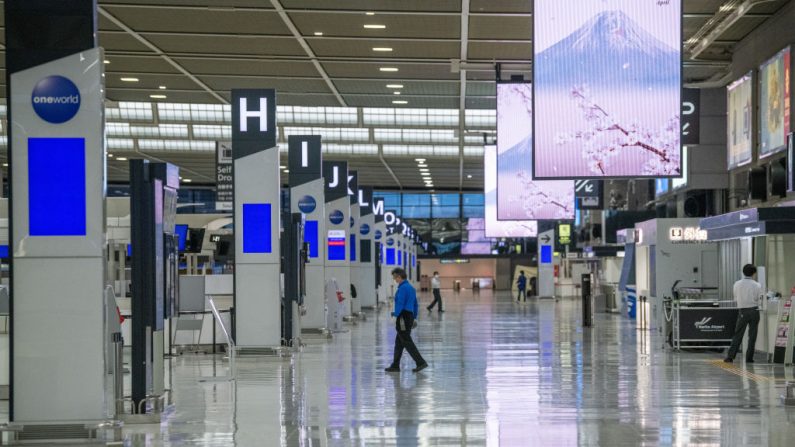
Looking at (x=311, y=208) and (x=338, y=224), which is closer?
(x=311, y=208)

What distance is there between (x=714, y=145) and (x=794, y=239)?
8557 mm

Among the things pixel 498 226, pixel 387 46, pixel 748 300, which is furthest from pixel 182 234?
pixel 748 300

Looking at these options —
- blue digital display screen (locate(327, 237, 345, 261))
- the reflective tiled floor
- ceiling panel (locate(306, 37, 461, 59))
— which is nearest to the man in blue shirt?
the reflective tiled floor

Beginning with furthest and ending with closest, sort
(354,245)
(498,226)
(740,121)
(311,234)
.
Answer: (354,245), (498,226), (311,234), (740,121)

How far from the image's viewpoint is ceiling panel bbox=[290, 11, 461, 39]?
20812 millimetres

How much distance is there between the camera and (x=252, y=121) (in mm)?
20359

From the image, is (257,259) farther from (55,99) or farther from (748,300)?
(55,99)

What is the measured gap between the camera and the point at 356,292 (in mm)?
36812

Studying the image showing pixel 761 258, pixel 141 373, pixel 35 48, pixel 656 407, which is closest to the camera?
pixel 35 48

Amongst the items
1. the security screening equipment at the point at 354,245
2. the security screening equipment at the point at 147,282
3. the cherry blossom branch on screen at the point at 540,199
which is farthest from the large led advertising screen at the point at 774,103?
the security screening equipment at the point at 354,245

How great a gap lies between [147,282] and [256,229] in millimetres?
8382

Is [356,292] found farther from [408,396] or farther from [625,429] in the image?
[625,429]

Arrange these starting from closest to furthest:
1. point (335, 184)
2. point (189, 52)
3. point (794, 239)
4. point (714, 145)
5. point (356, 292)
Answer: point (794, 239)
point (189, 52)
point (714, 145)
point (335, 184)
point (356, 292)

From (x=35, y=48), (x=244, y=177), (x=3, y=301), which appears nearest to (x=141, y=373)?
(x=3, y=301)
